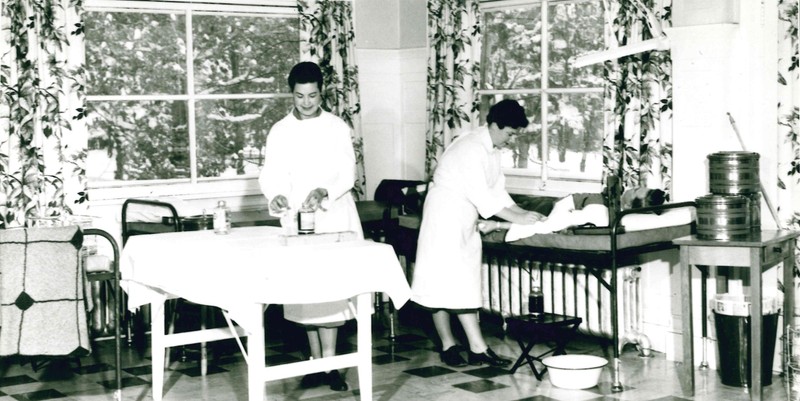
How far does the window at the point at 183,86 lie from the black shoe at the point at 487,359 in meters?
2.43

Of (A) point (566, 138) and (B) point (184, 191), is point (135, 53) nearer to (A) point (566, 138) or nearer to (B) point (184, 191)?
(B) point (184, 191)

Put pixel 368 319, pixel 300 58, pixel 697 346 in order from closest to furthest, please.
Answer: pixel 368 319 < pixel 697 346 < pixel 300 58

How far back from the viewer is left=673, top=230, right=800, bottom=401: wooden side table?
5434 millimetres

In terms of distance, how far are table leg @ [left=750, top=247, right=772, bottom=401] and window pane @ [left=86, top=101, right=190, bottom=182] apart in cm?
392

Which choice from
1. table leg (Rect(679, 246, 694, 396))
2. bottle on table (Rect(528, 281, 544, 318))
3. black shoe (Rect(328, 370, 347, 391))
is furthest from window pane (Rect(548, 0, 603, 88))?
black shoe (Rect(328, 370, 347, 391))

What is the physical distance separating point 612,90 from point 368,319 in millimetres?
2422

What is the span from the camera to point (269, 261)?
15.5 ft

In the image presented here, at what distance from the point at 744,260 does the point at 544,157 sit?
2.30 metres

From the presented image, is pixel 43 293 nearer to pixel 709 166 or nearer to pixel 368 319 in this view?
pixel 368 319

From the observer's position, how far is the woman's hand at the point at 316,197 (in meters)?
5.59

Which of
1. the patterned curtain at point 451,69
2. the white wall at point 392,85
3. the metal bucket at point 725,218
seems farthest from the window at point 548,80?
the metal bucket at point 725,218

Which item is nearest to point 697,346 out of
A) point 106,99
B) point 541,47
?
point 541,47

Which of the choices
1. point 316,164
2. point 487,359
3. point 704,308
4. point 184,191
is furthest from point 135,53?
point 704,308

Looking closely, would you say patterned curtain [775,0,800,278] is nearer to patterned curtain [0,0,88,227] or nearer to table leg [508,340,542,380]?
table leg [508,340,542,380]
